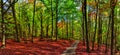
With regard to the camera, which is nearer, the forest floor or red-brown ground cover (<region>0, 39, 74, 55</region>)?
red-brown ground cover (<region>0, 39, 74, 55</region>)

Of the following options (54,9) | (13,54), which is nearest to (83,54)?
(13,54)

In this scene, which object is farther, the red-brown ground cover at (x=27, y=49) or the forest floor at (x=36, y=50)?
the forest floor at (x=36, y=50)

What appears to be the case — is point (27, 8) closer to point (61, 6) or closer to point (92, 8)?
point (61, 6)

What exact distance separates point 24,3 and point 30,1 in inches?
97.7

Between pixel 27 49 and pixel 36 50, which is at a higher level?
pixel 27 49

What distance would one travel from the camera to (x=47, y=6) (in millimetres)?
57281

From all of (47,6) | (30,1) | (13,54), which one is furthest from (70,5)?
(13,54)

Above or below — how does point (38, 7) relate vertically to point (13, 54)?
above

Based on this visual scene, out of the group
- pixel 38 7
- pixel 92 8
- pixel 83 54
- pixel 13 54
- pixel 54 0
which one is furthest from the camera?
pixel 38 7

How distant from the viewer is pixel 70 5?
6041cm

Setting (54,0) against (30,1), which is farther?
(30,1)

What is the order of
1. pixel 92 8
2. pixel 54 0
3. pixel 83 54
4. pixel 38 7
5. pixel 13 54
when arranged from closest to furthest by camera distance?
pixel 13 54
pixel 83 54
pixel 92 8
pixel 54 0
pixel 38 7

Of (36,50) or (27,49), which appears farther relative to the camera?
(36,50)

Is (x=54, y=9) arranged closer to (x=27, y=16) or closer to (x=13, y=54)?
(x=27, y=16)
